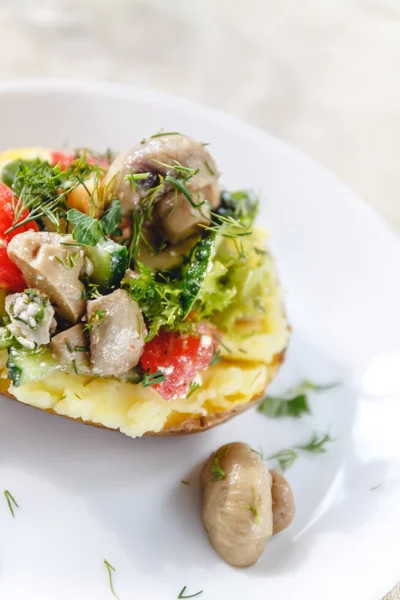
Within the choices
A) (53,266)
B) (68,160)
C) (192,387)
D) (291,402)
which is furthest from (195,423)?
(68,160)

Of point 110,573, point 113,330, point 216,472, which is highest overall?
point 113,330

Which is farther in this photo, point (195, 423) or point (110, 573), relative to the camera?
point (195, 423)

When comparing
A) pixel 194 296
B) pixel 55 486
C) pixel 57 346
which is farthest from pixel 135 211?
pixel 55 486

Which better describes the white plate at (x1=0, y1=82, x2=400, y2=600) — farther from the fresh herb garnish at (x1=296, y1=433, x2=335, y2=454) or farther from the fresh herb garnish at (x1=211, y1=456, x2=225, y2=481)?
the fresh herb garnish at (x1=211, y1=456, x2=225, y2=481)

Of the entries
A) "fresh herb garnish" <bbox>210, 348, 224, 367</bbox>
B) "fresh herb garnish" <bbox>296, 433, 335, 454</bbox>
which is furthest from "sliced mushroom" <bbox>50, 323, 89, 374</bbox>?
"fresh herb garnish" <bbox>296, 433, 335, 454</bbox>

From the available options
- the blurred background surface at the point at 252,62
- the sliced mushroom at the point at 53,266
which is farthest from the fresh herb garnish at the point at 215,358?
the blurred background surface at the point at 252,62

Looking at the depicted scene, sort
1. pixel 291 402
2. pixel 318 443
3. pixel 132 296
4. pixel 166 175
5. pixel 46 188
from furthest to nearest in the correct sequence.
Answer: pixel 291 402 < pixel 318 443 < pixel 166 175 < pixel 46 188 < pixel 132 296

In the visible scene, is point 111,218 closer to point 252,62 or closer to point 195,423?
point 195,423
